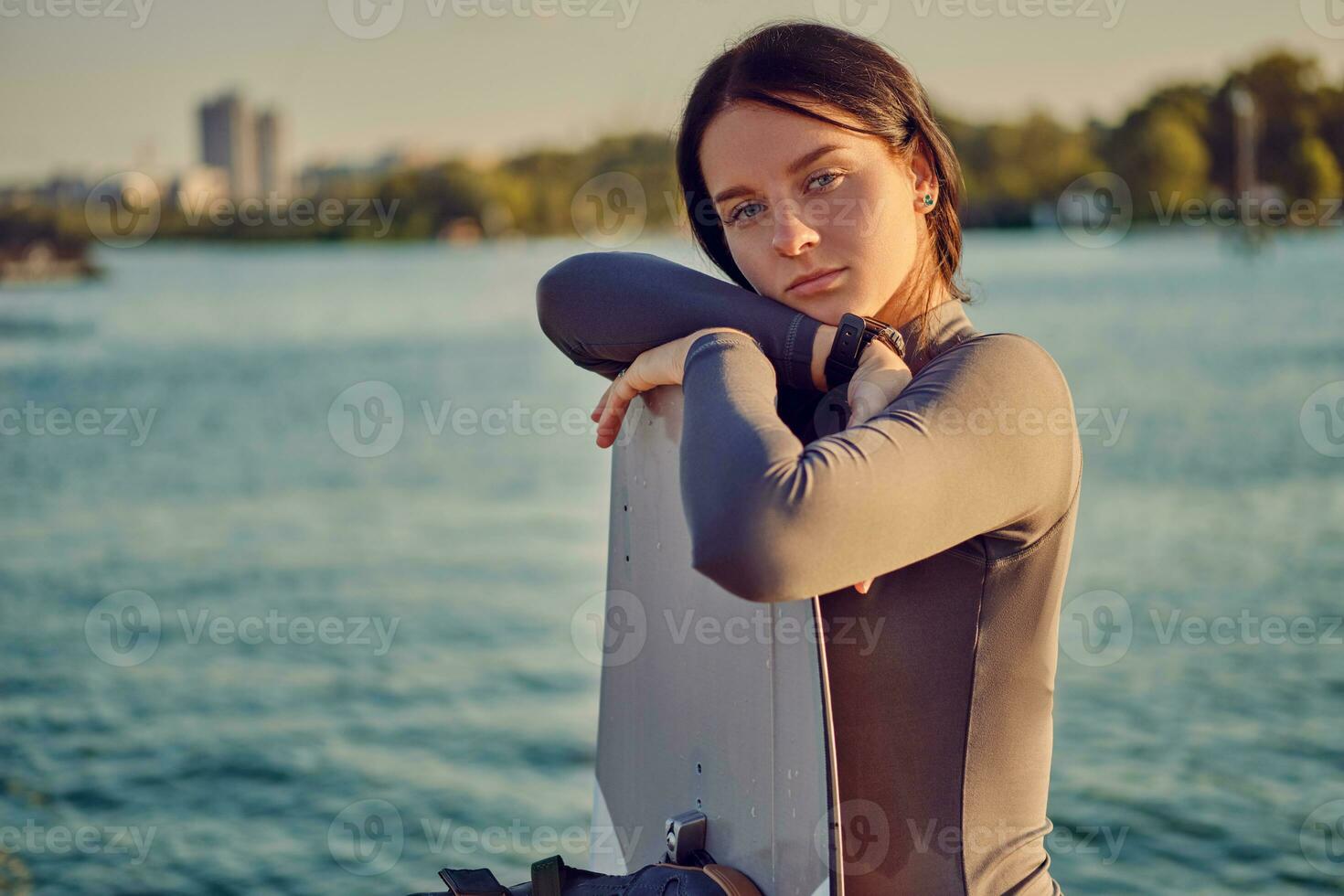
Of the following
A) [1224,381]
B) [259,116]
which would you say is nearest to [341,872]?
[1224,381]

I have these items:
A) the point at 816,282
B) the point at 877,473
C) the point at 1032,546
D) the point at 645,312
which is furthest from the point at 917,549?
the point at 645,312

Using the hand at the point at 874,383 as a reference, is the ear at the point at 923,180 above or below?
above

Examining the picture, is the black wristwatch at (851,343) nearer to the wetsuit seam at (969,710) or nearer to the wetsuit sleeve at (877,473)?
the wetsuit sleeve at (877,473)

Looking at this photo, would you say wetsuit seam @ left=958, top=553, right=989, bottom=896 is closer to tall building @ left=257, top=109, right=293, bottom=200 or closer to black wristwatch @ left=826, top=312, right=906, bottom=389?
black wristwatch @ left=826, top=312, right=906, bottom=389

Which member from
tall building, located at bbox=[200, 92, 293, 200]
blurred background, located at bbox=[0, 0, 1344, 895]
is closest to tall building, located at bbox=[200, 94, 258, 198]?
tall building, located at bbox=[200, 92, 293, 200]

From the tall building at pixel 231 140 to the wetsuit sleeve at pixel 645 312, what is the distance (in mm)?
39378

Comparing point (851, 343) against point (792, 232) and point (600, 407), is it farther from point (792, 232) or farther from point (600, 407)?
point (600, 407)

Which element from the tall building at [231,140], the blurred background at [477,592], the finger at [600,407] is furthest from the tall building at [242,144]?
the finger at [600,407]

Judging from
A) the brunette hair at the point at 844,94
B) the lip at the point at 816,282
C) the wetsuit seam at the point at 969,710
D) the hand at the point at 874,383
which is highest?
the brunette hair at the point at 844,94

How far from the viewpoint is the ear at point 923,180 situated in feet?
5.63

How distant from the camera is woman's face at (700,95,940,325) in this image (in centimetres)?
162

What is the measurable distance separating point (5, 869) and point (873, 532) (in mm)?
6379

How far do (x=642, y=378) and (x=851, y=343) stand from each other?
0.31 m

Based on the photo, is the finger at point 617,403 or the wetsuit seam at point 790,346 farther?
the finger at point 617,403
